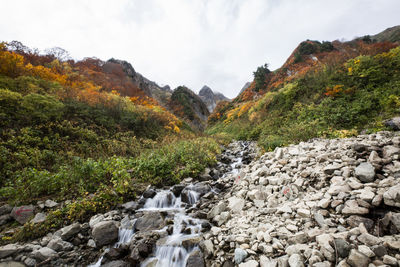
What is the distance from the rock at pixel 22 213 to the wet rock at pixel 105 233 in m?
1.92

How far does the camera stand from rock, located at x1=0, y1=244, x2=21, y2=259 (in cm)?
312

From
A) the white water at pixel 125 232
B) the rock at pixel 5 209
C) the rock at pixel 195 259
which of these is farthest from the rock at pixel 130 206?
the rock at pixel 5 209

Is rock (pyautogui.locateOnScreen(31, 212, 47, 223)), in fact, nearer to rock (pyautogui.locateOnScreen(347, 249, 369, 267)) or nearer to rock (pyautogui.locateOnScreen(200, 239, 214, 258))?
rock (pyautogui.locateOnScreen(200, 239, 214, 258))

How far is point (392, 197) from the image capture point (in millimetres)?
2324

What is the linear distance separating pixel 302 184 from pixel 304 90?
13237 millimetres

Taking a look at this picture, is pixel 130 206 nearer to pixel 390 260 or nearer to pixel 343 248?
pixel 343 248

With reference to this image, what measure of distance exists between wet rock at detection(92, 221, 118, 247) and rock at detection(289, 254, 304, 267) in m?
3.93

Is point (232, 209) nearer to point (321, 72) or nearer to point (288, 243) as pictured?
point (288, 243)

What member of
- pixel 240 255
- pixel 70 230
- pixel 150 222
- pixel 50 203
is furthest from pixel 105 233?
pixel 240 255

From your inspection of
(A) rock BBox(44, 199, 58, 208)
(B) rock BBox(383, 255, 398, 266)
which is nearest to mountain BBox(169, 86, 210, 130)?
(A) rock BBox(44, 199, 58, 208)

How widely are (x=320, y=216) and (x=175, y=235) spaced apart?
319 centimetres

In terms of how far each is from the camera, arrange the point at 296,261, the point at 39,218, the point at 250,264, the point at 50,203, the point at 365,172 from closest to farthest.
Answer: the point at 296,261 → the point at 250,264 → the point at 365,172 → the point at 39,218 → the point at 50,203

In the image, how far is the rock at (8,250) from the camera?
312 cm

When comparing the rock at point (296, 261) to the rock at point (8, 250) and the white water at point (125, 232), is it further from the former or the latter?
the rock at point (8, 250)
